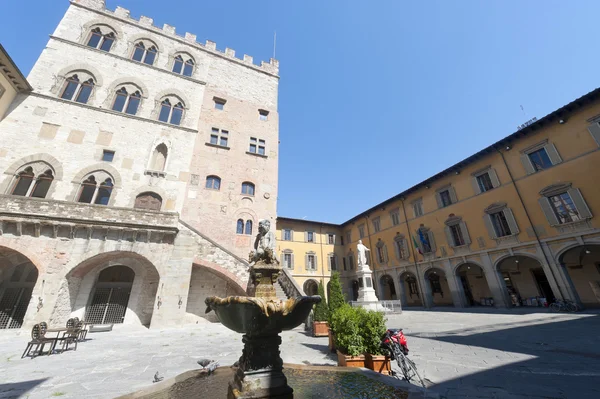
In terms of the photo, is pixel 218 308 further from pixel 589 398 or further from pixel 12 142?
pixel 12 142

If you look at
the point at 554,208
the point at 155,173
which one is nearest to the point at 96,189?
the point at 155,173

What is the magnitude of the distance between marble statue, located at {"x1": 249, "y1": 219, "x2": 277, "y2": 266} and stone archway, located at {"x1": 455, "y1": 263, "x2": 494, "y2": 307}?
19.8 meters

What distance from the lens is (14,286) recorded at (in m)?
11.2

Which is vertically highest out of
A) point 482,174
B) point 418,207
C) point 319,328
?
point 482,174

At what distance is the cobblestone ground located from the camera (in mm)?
3824

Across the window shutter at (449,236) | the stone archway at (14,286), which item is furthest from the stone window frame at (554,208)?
the stone archway at (14,286)

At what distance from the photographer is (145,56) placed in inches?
724

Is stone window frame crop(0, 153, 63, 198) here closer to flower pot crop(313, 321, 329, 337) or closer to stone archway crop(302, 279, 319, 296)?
flower pot crop(313, 321, 329, 337)

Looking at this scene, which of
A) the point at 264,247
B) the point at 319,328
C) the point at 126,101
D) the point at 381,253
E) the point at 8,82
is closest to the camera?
the point at 264,247

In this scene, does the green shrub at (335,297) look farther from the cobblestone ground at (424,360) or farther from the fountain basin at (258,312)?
the fountain basin at (258,312)

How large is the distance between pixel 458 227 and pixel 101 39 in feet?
102

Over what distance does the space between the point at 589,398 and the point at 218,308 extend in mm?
5420

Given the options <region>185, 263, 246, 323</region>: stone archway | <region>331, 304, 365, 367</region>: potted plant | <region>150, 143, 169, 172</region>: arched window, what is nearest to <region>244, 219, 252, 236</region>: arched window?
<region>185, 263, 246, 323</region>: stone archway

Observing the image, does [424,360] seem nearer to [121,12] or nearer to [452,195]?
[452,195]
